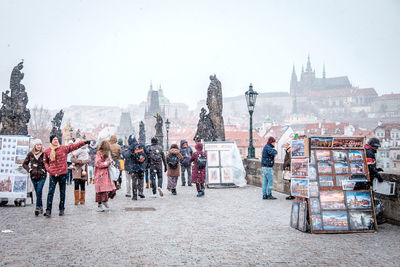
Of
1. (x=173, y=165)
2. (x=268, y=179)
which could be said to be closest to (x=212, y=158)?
(x=173, y=165)

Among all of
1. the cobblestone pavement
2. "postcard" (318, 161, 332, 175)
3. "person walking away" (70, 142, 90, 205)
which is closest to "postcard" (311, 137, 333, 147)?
"postcard" (318, 161, 332, 175)

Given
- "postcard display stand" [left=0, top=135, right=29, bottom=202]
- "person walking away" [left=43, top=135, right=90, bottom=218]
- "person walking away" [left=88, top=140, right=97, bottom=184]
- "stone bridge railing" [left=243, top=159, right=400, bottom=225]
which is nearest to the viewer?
"stone bridge railing" [left=243, top=159, right=400, bottom=225]

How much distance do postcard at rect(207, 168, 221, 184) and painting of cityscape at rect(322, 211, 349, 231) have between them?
8.52 meters

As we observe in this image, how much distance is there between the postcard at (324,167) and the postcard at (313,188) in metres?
0.23

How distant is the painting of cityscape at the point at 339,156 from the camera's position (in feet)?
25.5

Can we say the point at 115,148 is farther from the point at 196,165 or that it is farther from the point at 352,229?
the point at 352,229

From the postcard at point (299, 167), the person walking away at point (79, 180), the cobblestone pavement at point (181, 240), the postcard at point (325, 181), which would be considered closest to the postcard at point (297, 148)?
the postcard at point (299, 167)

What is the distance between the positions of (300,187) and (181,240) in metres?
2.44

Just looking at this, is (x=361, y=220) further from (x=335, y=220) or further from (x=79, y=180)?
(x=79, y=180)

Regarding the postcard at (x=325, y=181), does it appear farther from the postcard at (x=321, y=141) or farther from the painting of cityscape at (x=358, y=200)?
the postcard at (x=321, y=141)

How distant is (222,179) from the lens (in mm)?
15812

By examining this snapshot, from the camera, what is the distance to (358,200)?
7.55 meters

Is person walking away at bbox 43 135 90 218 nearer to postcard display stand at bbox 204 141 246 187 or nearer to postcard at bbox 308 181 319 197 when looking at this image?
postcard at bbox 308 181 319 197

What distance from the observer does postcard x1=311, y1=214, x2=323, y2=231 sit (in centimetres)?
727
